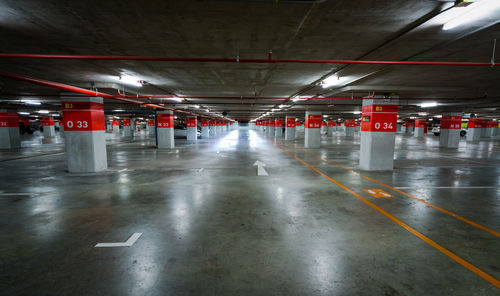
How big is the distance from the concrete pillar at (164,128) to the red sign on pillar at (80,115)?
10.5m

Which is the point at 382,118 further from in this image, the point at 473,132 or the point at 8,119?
the point at 473,132

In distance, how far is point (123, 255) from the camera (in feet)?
12.4

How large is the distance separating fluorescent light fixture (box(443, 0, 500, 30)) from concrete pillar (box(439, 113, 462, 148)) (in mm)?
25356

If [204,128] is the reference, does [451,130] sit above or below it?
below

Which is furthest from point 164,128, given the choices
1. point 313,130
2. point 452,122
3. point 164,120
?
point 452,122

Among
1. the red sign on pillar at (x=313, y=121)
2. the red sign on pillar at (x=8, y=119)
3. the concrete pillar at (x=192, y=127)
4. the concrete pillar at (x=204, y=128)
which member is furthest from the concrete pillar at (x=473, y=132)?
the red sign on pillar at (x=8, y=119)

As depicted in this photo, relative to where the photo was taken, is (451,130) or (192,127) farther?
(192,127)

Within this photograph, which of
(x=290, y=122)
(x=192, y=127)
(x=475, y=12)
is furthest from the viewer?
(x=290, y=122)

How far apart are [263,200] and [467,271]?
14.3 ft

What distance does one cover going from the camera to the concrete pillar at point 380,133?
10938mm

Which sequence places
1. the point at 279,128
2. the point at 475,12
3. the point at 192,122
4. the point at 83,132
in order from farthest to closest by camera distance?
the point at 279,128 < the point at 192,122 < the point at 83,132 < the point at 475,12

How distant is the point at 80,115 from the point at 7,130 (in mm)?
18045

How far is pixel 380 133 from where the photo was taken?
11.0 meters

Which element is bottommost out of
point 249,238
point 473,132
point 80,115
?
point 249,238
